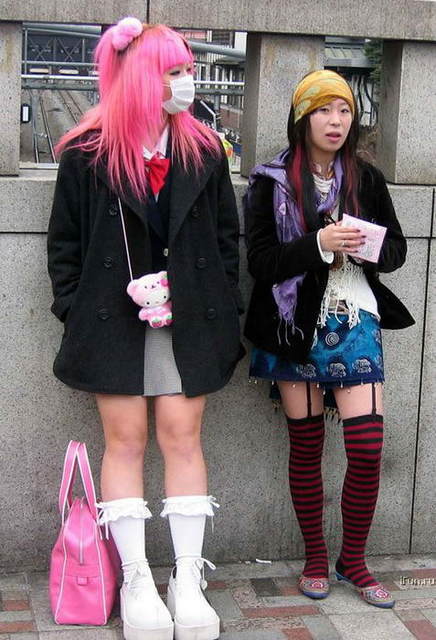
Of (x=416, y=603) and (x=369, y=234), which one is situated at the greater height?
(x=369, y=234)

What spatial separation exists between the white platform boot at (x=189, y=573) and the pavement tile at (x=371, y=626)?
48 centimetres

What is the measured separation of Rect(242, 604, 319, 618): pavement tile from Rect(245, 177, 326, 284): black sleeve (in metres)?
1.21

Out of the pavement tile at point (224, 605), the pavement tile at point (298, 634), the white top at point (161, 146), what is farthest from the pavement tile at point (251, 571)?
the white top at point (161, 146)

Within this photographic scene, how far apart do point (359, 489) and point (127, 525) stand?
0.89 metres

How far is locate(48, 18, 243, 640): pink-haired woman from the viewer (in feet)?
12.6

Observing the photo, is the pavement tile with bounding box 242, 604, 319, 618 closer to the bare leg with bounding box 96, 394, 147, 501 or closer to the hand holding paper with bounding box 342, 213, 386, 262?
the bare leg with bounding box 96, 394, 147, 501

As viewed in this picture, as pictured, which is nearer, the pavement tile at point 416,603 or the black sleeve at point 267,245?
the black sleeve at point 267,245

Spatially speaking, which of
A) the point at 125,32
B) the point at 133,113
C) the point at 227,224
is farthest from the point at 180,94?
the point at 227,224

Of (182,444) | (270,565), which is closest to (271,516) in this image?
(270,565)

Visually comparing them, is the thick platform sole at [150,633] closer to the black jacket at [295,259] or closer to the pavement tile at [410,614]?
the pavement tile at [410,614]

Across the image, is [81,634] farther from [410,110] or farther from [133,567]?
[410,110]

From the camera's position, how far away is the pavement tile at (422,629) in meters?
4.02

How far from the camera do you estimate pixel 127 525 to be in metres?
3.94

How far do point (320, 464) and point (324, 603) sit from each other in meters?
0.52
